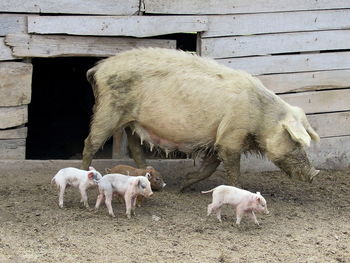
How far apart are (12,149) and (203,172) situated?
78.2 inches

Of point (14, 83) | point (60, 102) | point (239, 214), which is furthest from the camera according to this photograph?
point (60, 102)

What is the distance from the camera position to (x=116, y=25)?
24.8ft

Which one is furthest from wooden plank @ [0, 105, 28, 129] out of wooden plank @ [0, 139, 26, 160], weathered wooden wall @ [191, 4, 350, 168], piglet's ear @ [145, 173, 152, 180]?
weathered wooden wall @ [191, 4, 350, 168]

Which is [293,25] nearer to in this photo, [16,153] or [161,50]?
[161,50]

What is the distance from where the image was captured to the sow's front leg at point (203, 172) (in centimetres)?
738

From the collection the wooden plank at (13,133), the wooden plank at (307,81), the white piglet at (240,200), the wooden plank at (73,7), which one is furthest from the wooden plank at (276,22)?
the white piglet at (240,200)

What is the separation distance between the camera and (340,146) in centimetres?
868

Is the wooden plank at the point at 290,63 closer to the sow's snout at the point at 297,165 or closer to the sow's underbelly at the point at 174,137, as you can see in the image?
the sow's underbelly at the point at 174,137

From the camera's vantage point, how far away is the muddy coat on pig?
6996 mm

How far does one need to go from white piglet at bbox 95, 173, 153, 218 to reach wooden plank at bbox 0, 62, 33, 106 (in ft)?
5.80

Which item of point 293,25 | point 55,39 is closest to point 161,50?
point 55,39

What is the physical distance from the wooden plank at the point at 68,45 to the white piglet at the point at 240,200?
2.27m

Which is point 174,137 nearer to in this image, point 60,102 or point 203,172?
point 203,172

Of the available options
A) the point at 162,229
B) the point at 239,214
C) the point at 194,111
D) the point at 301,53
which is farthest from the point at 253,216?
the point at 301,53
